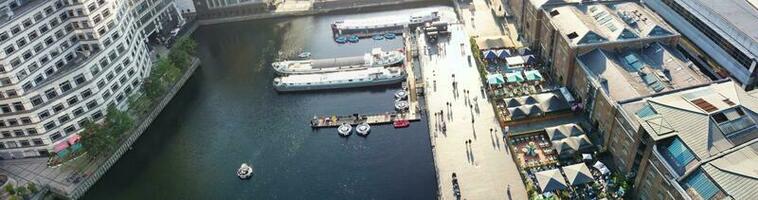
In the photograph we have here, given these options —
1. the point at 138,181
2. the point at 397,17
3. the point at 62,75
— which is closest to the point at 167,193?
the point at 138,181

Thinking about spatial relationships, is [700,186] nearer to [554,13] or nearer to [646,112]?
[646,112]

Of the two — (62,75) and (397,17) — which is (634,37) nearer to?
(397,17)

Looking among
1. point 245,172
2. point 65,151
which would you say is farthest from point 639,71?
point 65,151

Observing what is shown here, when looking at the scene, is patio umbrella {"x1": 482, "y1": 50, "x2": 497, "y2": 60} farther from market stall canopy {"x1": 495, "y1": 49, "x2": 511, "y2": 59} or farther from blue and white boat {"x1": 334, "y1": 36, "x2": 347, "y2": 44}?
blue and white boat {"x1": 334, "y1": 36, "x2": 347, "y2": 44}

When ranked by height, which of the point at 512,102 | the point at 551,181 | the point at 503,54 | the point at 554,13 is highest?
the point at 554,13

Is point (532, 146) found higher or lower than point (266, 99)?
lower

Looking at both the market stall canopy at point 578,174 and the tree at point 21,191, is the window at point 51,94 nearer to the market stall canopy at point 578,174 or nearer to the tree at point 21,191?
the tree at point 21,191
